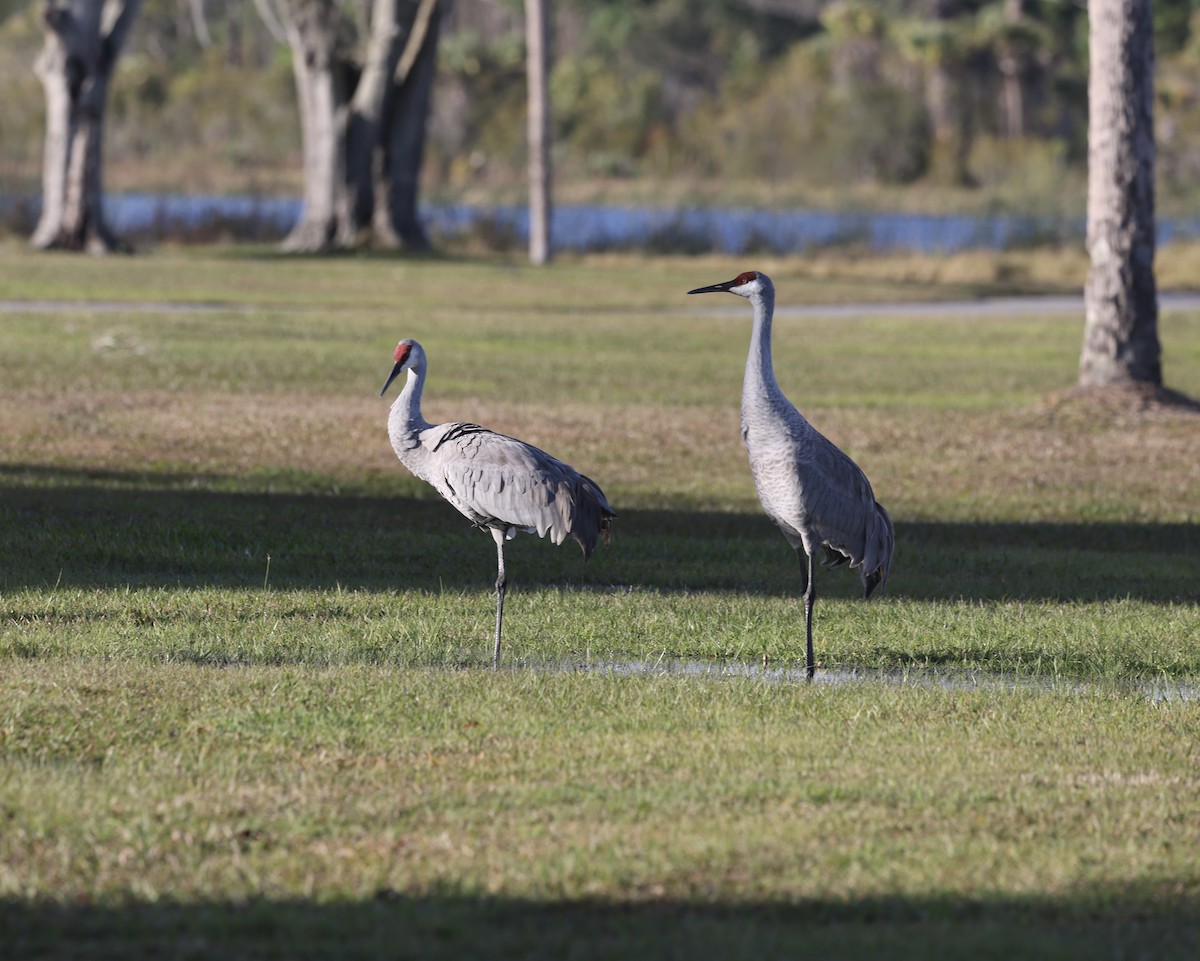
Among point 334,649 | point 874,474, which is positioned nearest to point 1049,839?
point 334,649

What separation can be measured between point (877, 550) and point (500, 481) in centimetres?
183

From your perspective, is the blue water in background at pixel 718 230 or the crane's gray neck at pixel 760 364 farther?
the blue water in background at pixel 718 230

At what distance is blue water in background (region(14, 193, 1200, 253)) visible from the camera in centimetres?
4622

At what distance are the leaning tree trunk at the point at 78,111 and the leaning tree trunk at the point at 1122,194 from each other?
88.2 feet

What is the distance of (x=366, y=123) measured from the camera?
45688 millimetres

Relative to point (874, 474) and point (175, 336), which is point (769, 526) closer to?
point (874, 474)

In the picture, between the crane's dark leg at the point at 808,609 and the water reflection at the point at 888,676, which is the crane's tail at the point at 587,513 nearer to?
the water reflection at the point at 888,676

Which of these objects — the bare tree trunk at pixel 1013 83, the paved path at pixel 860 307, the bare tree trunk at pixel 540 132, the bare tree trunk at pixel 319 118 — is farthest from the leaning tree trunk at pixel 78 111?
the bare tree trunk at pixel 1013 83

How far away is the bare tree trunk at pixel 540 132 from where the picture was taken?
142 ft

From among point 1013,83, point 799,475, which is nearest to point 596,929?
point 799,475

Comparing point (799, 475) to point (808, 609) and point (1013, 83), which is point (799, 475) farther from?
point (1013, 83)

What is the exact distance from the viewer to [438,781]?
7.36 m

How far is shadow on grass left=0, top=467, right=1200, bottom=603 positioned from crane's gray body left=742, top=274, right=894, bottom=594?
7.40 feet

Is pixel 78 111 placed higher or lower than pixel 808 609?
higher
